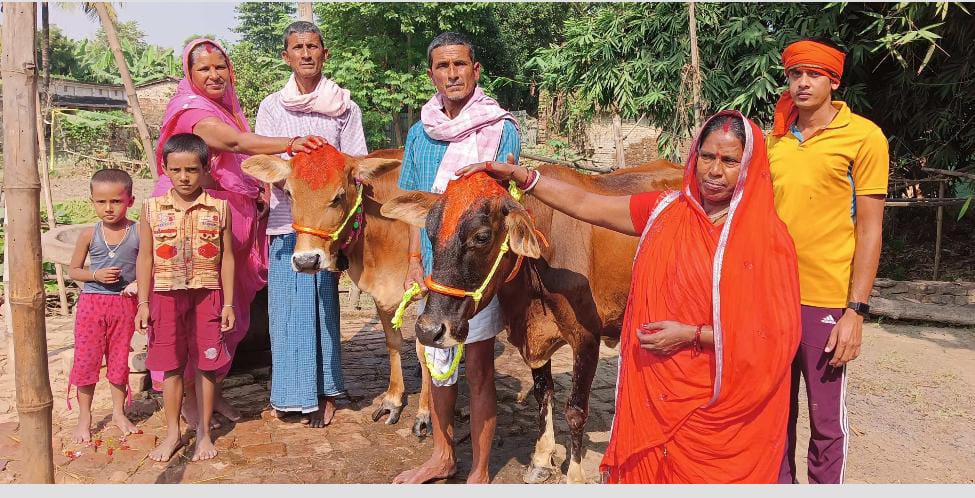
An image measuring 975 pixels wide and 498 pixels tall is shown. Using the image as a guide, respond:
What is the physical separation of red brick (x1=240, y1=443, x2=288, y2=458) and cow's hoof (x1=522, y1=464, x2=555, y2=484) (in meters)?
1.58

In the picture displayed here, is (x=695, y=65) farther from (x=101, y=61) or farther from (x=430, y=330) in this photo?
(x=101, y=61)

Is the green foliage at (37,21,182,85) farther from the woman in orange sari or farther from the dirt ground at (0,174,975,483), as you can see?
the woman in orange sari

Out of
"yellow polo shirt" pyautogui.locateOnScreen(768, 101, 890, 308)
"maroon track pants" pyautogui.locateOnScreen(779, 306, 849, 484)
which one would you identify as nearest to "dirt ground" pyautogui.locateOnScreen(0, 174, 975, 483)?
"maroon track pants" pyautogui.locateOnScreen(779, 306, 849, 484)

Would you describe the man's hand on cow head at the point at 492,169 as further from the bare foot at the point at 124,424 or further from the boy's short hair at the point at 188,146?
the bare foot at the point at 124,424

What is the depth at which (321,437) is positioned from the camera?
15.1 ft

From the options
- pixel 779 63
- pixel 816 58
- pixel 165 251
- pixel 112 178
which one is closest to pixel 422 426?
pixel 165 251

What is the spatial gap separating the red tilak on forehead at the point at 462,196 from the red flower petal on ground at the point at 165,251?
2001mm

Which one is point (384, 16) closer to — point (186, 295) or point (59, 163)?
point (59, 163)

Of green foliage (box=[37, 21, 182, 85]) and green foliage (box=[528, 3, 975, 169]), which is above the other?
green foliage (box=[37, 21, 182, 85])

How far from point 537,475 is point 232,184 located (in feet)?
9.12

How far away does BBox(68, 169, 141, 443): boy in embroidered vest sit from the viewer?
4.35 metres

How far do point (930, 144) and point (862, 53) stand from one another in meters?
2.00

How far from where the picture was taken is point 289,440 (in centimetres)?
452

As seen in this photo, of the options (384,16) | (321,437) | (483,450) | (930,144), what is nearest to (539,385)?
(483,450)
